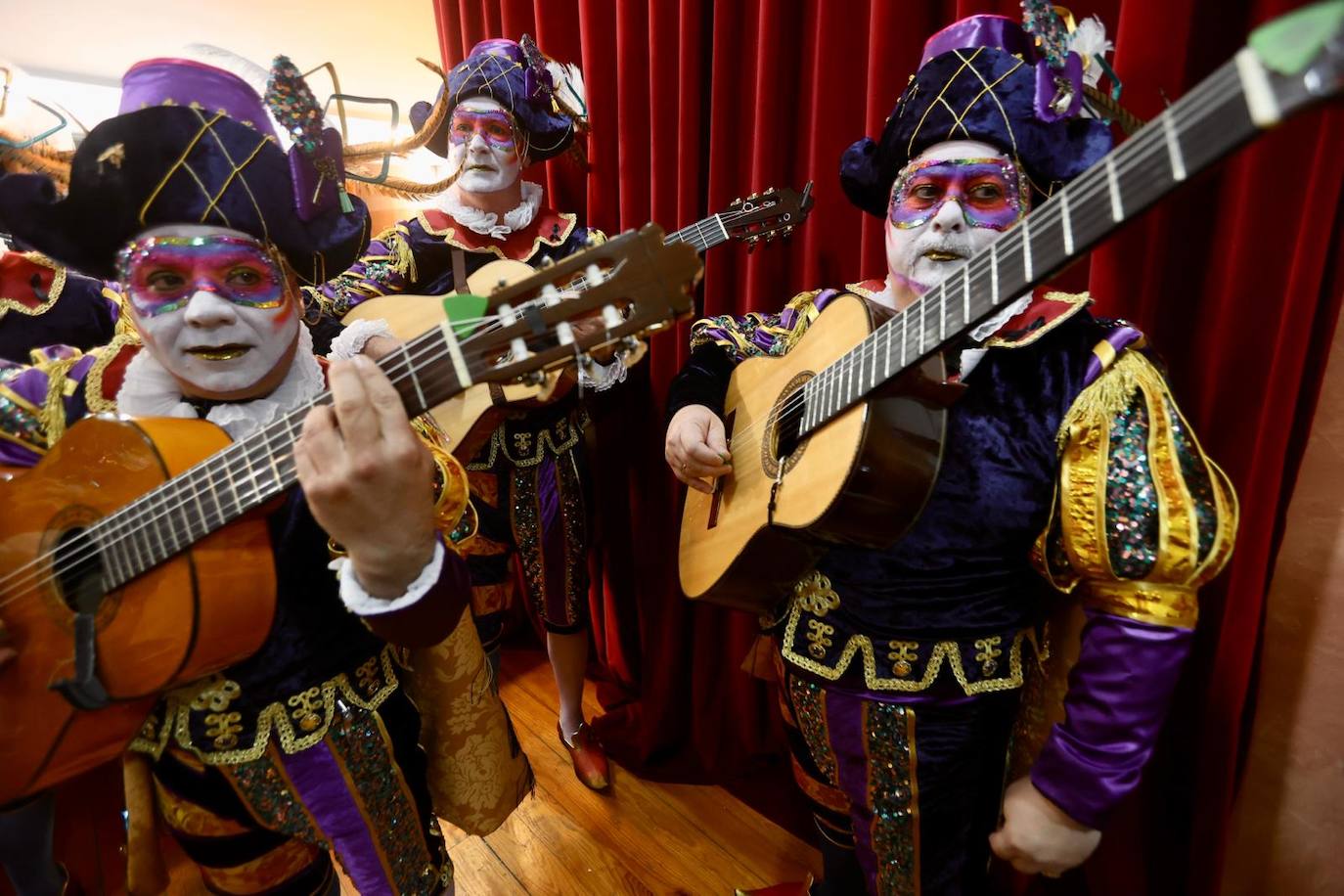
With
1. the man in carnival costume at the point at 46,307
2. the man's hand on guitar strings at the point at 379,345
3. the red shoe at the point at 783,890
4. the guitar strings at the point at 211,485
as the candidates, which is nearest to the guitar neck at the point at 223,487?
the guitar strings at the point at 211,485

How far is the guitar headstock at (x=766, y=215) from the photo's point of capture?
4.68ft

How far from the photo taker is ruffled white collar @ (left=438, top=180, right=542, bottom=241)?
1.76 m

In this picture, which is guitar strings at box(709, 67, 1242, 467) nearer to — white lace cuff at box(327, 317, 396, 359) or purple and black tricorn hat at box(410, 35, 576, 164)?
white lace cuff at box(327, 317, 396, 359)

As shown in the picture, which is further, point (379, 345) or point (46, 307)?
point (46, 307)

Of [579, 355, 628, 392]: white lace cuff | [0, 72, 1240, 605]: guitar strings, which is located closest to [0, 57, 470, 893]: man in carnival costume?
[0, 72, 1240, 605]: guitar strings

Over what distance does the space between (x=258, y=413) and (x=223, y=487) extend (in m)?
0.14

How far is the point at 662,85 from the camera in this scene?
171 cm

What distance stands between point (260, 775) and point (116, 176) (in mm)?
827

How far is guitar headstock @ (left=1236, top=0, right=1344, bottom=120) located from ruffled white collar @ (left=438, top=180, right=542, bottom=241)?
1.66 m

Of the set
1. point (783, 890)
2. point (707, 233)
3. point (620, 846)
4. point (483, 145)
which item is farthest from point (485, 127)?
point (783, 890)

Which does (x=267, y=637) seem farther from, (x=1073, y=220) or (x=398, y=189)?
(x=1073, y=220)

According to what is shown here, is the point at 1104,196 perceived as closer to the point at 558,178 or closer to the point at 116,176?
the point at 116,176

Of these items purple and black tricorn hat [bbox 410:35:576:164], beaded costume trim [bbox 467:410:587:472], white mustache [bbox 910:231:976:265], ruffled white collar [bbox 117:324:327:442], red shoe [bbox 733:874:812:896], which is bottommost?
red shoe [bbox 733:874:812:896]

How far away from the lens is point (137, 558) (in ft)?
2.45
